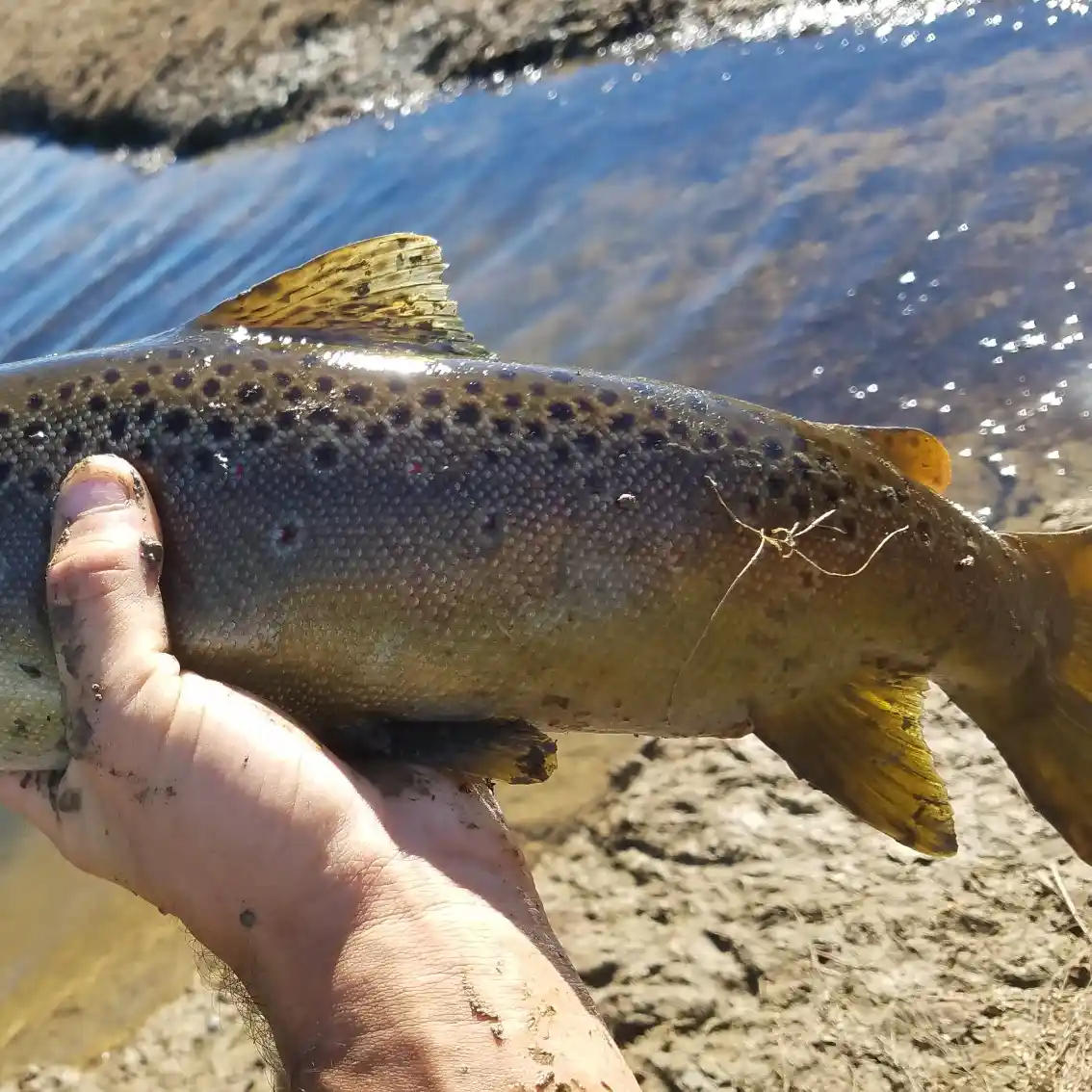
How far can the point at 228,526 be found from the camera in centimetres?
275

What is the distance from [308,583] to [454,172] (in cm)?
1003

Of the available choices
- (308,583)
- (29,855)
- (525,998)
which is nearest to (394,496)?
(308,583)

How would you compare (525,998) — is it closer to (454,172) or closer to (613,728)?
(613,728)

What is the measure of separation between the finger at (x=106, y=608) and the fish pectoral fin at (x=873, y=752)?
1.59 metres

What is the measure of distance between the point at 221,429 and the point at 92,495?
36 centimetres

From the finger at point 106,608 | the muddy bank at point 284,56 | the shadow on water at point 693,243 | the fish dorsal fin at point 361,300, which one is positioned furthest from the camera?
the muddy bank at point 284,56

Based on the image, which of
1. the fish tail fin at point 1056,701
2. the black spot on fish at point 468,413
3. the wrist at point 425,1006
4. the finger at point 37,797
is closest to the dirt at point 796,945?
the fish tail fin at point 1056,701

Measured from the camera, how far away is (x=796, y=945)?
12.0ft

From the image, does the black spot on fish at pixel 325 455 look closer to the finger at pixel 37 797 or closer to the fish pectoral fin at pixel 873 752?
the finger at pixel 37 797

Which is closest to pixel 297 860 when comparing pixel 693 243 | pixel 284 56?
pixel 693 243

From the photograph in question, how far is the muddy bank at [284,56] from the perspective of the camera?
46.8 feet

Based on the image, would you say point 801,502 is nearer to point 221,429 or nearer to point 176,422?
point 221,429

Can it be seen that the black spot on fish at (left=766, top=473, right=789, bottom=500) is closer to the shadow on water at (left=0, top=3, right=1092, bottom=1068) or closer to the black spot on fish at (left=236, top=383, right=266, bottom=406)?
the black spot on fish at (left=236, top=383, right=266, bottom=406)

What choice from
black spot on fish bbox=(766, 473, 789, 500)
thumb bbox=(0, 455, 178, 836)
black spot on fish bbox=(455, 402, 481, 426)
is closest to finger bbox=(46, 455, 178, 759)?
thumb bbox=(0, 455, 178, 836)
